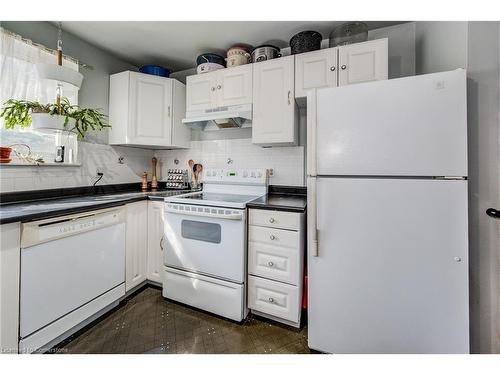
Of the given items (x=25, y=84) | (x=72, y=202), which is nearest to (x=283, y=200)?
(x=72, y=202)

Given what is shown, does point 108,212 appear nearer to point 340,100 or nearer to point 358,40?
point 340,100

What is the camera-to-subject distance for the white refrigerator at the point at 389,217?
1.09 m

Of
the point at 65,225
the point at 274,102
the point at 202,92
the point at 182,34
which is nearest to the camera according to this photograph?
the point at 65,225

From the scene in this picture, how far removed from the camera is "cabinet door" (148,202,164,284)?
81.9 inches

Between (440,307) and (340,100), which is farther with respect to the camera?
(340,100)

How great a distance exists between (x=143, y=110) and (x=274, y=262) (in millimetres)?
2029

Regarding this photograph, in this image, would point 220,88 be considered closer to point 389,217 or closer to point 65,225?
point 65,225

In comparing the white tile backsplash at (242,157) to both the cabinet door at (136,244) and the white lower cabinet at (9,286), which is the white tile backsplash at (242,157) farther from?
the white lower cabinet at (9,286)

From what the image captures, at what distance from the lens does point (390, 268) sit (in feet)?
3.89

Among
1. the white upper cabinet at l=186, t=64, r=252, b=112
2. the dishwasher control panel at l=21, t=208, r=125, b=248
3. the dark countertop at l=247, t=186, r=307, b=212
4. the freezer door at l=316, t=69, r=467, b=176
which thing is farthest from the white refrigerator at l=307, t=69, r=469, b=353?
the dishwasher control panel at l=21, t=208, r=125, b=248

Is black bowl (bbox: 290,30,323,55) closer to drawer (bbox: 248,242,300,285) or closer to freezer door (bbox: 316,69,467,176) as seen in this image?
freezer door (bbox: 316,69,467,176)

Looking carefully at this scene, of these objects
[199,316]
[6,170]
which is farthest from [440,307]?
[6,170]

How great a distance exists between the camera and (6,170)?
5.29 feet
